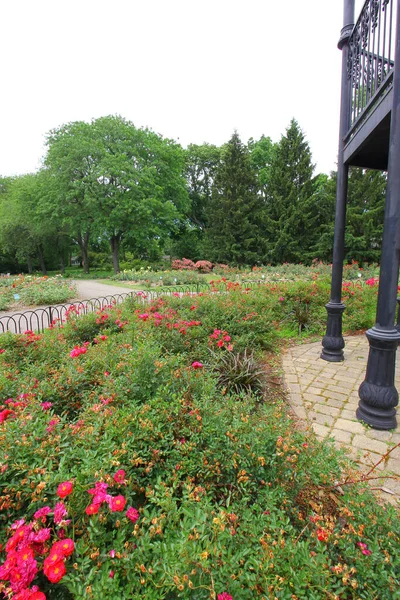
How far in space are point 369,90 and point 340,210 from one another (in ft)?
4.07

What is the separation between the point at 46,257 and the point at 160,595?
112ft

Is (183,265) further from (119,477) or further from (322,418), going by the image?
(119,477)

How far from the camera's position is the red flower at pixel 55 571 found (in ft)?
2.88

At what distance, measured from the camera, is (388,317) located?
8.25 ft

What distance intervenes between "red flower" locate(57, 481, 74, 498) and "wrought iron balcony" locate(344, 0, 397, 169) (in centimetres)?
326

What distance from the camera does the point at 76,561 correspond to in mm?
1006

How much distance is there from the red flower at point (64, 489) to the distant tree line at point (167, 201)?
65.1 ft

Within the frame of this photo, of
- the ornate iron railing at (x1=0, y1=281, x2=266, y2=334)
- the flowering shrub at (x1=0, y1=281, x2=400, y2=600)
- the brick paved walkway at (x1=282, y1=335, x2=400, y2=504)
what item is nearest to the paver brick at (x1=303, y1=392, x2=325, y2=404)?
the brick paved walkway at (x1=282, y1=335, x2=400, y2=504)

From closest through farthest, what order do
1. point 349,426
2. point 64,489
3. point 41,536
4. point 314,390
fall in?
point 41,536 < point 64,489 < point 349,426 < point 314,390

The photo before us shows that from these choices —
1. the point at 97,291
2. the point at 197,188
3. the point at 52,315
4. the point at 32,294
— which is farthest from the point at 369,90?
the point at 197,188

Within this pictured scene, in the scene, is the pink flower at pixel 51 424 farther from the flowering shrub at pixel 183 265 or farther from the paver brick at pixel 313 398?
the flowering shrub at pixel 183 265

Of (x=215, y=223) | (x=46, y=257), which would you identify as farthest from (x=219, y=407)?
(x=46, y=257)

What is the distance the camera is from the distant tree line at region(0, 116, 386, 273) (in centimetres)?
1988

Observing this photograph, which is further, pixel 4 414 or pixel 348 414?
pixel 348 414
